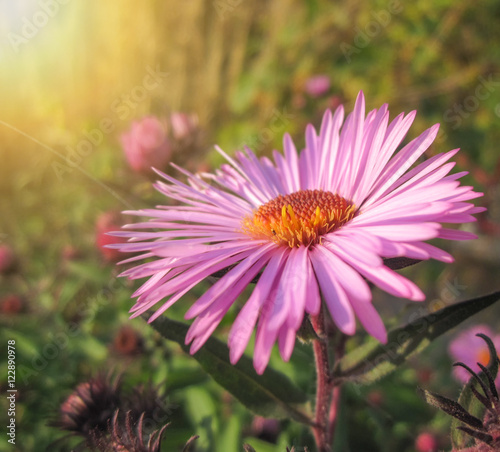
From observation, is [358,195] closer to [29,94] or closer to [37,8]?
[37,8]

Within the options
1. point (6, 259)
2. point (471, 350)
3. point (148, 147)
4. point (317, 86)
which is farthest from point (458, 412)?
point (317, 86)

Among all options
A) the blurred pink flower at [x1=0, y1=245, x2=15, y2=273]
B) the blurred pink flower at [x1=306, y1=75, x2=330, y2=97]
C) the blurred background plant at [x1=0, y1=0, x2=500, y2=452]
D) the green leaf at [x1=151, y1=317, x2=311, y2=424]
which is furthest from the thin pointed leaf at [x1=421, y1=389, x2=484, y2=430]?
the blurred pink flower at [x1=306, y1=75, x2=330, y2=97]

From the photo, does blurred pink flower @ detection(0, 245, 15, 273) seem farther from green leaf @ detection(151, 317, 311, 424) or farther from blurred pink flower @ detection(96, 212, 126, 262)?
green leaf @ detection(151, 317, 311, 424)

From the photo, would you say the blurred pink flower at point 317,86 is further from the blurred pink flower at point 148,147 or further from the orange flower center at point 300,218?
the orange flower center at point 300,218

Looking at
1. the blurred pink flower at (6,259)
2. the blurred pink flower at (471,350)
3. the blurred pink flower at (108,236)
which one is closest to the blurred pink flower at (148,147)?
the blurred pink flower at (108,236)

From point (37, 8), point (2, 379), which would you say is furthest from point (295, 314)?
point (37, 8)

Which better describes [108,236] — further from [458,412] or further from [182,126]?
[458,412]
